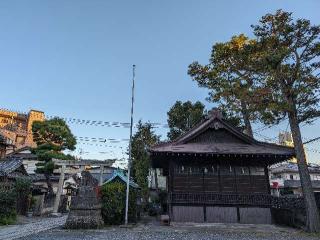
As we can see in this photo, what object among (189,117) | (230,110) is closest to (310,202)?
(230,110)

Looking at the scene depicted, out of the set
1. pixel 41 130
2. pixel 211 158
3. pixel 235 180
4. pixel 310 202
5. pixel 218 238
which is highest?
pixel 41 130

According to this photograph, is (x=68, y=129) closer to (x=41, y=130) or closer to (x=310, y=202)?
(x=41, y=130)

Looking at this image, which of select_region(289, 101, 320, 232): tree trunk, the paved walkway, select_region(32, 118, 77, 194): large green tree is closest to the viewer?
the paved walkway

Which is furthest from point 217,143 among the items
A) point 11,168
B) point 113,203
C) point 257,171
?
point 11,168

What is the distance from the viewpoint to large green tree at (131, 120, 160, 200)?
111ft

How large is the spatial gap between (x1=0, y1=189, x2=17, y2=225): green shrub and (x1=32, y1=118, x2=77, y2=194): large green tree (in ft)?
33.9

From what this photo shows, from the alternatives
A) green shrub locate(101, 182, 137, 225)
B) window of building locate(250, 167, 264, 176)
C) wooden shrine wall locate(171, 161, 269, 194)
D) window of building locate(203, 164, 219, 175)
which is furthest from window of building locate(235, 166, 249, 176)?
green shrub locate(101, 182, 137, 225)

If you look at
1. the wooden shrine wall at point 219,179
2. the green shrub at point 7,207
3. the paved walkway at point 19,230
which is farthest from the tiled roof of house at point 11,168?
the wooden shrine wall at point 219,179

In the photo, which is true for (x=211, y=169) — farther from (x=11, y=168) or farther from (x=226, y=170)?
(x=11, y=168)

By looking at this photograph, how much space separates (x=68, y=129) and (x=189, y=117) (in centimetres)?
1499

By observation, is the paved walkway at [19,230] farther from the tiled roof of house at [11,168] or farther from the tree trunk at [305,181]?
the tree trunk at [305,181]

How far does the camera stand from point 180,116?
3881 cm

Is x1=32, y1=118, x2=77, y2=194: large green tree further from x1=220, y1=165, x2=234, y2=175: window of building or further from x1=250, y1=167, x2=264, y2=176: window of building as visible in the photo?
x1=250, y1=167, x2=264, y2=176: window of building

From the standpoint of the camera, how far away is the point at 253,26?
19016mm
